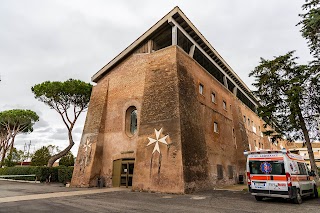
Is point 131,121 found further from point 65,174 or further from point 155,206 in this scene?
point 65,174

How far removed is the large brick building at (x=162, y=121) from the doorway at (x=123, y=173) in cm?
7

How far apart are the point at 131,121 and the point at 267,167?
10.6 m

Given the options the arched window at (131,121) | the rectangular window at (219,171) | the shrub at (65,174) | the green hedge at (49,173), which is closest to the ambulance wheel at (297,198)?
the rectangular window at (219,171)

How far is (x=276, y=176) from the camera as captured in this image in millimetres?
9094

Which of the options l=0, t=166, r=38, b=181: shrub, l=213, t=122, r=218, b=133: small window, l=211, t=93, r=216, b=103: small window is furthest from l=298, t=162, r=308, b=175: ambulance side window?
l=0, t=166, r=38, b=181: shrub

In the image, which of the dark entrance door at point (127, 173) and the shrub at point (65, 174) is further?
the shrub at point (65, 174)

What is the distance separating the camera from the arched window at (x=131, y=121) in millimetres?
16841

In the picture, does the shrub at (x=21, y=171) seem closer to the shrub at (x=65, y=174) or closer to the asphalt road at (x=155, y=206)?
the shrub at (x=65, y=174)

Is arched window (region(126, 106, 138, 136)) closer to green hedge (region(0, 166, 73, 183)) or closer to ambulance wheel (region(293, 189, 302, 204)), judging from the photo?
green hedge (region(0, 166, 73, 183))

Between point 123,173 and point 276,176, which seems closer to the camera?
point 276,176

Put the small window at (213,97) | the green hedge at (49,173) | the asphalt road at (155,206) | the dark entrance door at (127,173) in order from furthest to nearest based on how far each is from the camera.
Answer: the green hedge at (49,173) → the small window at (213,97) → the dark entrance door at (127,173) → the asphalt road at (155,206)

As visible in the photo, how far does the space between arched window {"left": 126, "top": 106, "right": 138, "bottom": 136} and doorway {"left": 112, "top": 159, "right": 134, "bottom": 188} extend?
2249 mm

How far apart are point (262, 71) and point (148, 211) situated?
14.9m

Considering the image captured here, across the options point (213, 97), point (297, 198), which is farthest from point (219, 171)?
point (297, 198)
